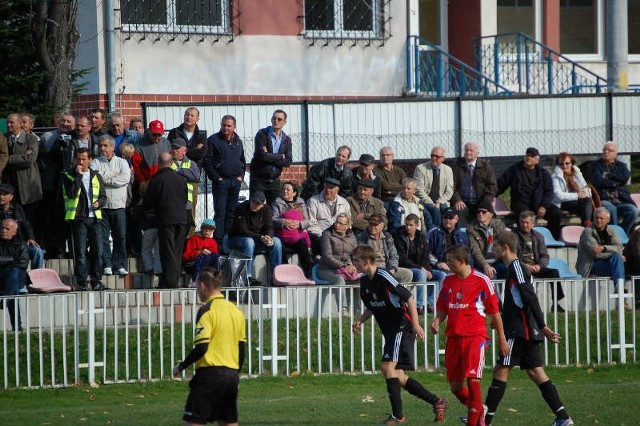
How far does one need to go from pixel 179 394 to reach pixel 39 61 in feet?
27.9

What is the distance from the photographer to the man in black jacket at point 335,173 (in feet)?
66.3

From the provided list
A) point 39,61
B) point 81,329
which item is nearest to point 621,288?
point 81,329

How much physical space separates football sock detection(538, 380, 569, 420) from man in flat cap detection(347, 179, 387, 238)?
7.03 meters

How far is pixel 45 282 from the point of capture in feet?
57.4

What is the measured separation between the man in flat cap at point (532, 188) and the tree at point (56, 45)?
24.0ft

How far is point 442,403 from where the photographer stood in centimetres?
1317

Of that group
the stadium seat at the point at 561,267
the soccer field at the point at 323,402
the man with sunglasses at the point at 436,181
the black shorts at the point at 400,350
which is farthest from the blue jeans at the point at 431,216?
the black shorts at the point at 400,350

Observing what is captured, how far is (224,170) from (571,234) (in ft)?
18.8

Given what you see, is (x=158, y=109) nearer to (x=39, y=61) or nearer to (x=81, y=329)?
(x=39, y=61)

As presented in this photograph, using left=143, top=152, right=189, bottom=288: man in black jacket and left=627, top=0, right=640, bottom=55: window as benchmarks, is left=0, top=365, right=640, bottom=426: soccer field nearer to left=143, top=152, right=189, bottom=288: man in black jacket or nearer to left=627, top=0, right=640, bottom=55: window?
left=143, top=152, right=189, bottom=288: man in black jacket

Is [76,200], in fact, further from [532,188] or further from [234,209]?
[532,188]

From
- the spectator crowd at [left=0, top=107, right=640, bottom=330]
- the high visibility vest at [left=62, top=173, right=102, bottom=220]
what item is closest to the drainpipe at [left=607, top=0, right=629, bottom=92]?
the spectator crowd at [left=0, top=107, right=640, bottom=330]

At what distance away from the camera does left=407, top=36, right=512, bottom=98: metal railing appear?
26.6 meters

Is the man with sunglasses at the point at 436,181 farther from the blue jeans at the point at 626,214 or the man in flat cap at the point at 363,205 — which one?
the blue jeans at the point at 626,214
